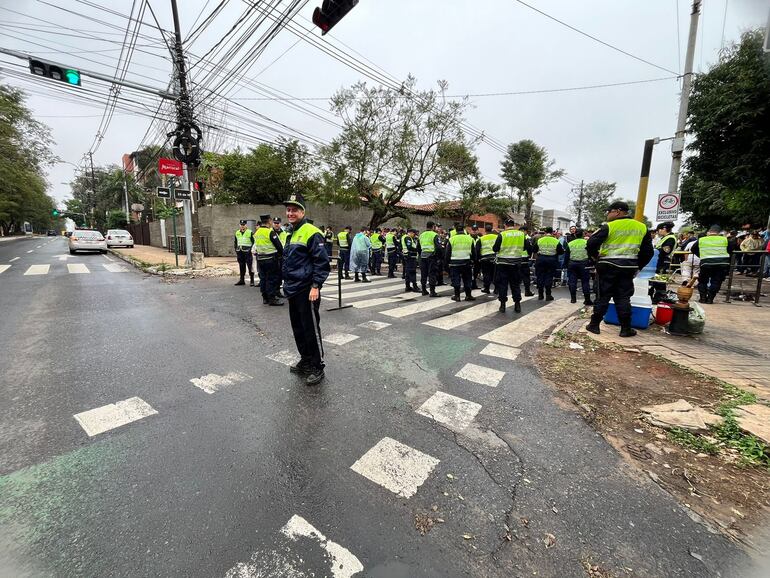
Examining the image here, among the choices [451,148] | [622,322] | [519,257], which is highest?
[451,148]

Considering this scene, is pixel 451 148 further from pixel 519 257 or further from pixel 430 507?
pixel 430 507

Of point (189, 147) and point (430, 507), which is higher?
point (189, 147)

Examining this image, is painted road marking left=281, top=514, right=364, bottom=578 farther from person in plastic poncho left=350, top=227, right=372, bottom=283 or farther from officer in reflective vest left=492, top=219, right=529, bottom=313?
person in plastic poncho left=350, top=227, right=372, bottom=283

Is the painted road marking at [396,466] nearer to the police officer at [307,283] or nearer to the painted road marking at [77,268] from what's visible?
the police officer at [307,283]

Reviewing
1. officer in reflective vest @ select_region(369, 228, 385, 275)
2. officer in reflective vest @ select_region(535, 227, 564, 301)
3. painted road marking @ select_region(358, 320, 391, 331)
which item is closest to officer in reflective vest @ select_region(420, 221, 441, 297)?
officer in reflective vest @ select_region(535, 227, 564, 301)

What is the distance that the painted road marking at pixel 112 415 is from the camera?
277 cm

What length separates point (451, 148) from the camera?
18.5 m

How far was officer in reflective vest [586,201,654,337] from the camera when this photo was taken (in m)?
4.91

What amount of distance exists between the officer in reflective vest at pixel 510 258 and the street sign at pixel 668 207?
191 inches

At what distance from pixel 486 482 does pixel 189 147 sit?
14180 millimetres

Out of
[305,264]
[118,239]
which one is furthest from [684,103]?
[118,239]

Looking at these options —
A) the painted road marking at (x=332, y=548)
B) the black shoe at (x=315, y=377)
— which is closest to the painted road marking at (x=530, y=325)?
the black shoe at (x=315, y=377)

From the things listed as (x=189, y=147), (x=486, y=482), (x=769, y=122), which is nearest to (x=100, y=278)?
(x=189, y=147)

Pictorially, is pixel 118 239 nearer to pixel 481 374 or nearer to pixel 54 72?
pixel 54 72
